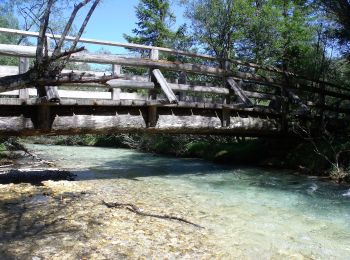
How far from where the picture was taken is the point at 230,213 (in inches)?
291

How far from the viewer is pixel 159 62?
31.2 feet

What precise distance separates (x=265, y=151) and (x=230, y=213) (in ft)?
31.9

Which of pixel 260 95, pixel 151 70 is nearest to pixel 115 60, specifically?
pixel 151 70

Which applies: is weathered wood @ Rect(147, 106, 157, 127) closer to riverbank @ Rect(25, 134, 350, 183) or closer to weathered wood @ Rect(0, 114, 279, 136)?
weathered wood @ Rect(0, 114, 279, 136)

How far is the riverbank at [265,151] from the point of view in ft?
39.7

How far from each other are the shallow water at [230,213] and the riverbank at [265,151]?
3.19 ft

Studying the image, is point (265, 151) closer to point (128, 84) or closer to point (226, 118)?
point (226, 118)

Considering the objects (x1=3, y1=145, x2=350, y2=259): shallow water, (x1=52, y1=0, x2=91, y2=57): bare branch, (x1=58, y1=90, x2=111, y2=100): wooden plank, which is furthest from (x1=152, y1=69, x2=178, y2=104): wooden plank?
(x1=52, y1=0, x2=91, y2=57): bare branch

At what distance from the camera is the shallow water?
17.7ft

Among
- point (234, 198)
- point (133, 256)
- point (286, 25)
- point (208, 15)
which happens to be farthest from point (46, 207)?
point (286, 25)

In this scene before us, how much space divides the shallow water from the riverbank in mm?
974

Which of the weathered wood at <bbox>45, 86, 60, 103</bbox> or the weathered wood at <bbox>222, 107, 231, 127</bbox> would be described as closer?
the weathered wood at <bbox>45, 86, 60, 103</bbox>

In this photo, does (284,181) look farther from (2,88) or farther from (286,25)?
(286,25)

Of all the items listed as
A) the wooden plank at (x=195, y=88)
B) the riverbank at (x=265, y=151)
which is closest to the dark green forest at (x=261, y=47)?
the riverbank at (x=265, y=151)
